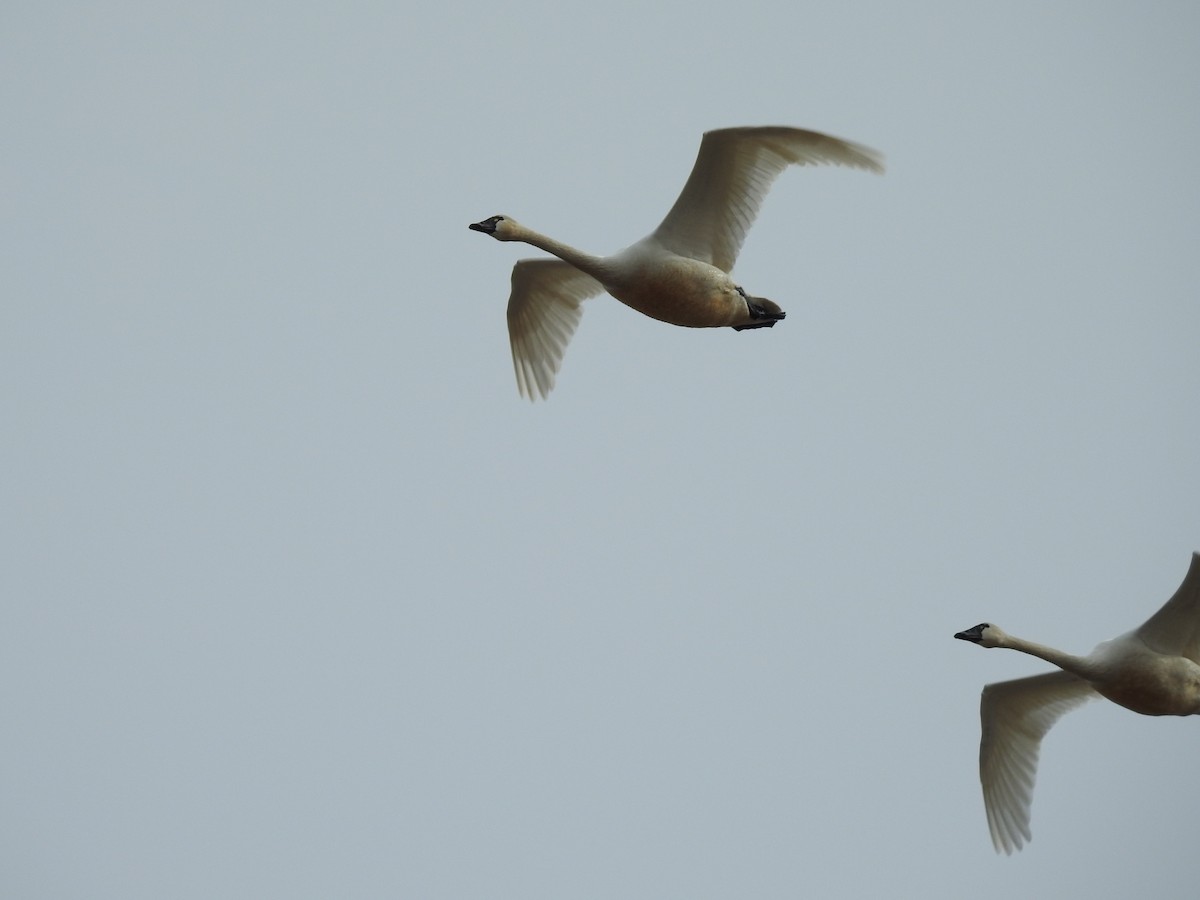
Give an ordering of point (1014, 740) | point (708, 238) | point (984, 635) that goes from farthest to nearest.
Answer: point (1014, 740) → point (984, 635) → point (708, 238)

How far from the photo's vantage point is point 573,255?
713 inches

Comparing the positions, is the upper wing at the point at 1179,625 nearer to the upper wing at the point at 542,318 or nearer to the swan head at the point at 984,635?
the swan head at the point at 984,635

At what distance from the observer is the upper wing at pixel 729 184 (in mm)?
17562

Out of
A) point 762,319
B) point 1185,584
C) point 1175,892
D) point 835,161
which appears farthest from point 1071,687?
point 1175,892

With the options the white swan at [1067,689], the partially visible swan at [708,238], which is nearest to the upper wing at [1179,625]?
the white swan at [1067,689]

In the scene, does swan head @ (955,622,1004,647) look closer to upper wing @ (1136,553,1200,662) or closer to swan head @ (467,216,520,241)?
upper wing @ (1136,553,1200,662)

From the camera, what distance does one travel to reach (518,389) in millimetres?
20672

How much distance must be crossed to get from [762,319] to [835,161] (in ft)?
6.96

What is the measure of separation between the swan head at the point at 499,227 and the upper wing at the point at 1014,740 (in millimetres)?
7976

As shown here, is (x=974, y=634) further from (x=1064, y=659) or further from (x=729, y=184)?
(x=729, y=184)

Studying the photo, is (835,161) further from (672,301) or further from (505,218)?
(505,218)

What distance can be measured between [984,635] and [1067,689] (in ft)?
4.26

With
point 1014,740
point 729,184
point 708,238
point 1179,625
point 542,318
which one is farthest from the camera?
point 542,318

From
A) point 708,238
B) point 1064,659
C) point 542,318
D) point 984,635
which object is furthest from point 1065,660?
point 542,318
